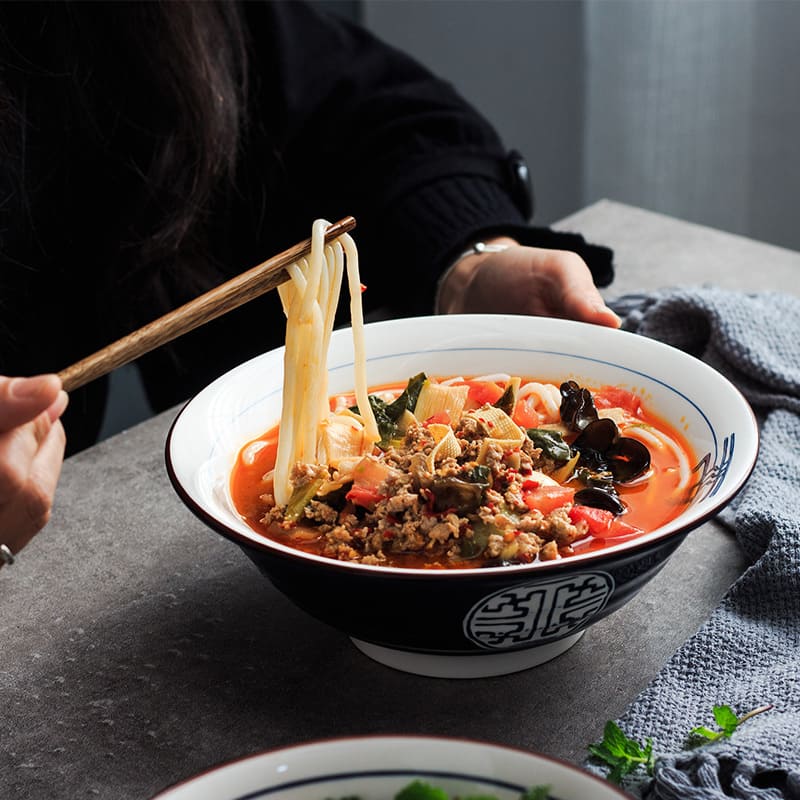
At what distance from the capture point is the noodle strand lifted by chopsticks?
4.50ft

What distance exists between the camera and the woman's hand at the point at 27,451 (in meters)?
Answer: 1.04

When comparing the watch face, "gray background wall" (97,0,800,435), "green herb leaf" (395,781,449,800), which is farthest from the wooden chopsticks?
"gray background wall" (97,0,800,435)

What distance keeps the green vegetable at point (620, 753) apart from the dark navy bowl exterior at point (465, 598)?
12 centimetres

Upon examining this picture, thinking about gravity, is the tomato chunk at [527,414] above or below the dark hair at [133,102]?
below

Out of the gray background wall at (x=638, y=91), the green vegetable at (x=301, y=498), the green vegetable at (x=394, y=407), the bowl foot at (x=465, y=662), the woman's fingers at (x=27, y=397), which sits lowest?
the gray background wall at (x=638, y=91)

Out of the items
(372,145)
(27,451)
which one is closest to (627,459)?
(27,451)

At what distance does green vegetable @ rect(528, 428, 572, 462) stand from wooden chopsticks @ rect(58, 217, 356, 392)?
1.21 feet

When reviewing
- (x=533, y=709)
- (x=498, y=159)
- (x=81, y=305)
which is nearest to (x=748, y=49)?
(x=498, y=159)

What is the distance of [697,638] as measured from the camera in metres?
1.26

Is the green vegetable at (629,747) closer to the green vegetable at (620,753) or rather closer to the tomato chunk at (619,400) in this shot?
the green vegetable at (620,753)

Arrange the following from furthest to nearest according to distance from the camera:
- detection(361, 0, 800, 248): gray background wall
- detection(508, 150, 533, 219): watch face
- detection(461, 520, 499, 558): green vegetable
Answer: detection(361, 0, 800, 248): gray background wall → detection(508, 150, 533, 219): watch face → detection(461, 520, 499, 558): green vegetable

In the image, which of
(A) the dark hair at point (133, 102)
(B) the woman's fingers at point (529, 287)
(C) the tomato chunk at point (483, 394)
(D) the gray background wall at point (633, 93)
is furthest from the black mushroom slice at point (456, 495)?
(D) the gray background wall at point (633, 93)

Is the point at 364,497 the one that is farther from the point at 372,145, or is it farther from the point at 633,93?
the point at 633,93

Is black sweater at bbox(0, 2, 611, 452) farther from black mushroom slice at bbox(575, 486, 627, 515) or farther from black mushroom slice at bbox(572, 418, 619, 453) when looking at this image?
black mushroom slice at bbox(575, 486, 627, 515)
